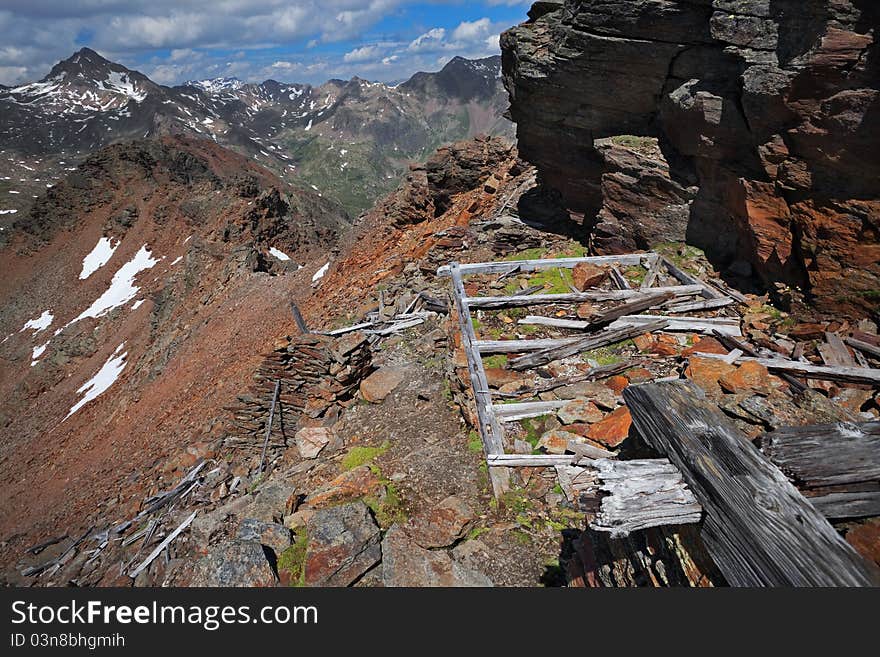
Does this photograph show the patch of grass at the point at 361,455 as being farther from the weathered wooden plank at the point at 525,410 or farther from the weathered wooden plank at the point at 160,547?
the weathered wooden plank at the point at 160,547

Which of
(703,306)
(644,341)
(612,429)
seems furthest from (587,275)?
(612,429)

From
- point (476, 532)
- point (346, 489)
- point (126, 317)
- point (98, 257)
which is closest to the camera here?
point (476, 532)

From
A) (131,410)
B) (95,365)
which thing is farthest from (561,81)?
(95,365)

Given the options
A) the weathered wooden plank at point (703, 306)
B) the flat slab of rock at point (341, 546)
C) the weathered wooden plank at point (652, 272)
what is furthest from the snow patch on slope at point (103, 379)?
the weathered wooden plank at point (703, 306)

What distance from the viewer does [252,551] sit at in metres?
6.26

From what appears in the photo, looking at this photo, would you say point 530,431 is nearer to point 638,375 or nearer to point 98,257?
point 638,375

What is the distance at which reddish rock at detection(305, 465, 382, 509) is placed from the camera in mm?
7695

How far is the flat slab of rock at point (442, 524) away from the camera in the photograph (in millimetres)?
6590

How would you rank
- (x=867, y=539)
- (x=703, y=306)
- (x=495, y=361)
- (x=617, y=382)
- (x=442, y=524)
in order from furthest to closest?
(x=703, y=306) < (x=495, y=361) < (x=617, y=382) < (x=442, y=524) < (x=867, y=539)

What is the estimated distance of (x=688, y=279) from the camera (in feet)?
39.9

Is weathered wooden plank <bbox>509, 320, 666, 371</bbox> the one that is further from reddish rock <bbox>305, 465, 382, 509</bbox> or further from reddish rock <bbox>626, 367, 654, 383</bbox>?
reddish rock <bbox>305, 465, 382, 509</bbox>

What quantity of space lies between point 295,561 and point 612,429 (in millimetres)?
5130

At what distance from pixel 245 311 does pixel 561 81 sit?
19.5 m

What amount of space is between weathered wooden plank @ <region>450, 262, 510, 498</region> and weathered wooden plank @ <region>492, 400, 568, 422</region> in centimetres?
23
